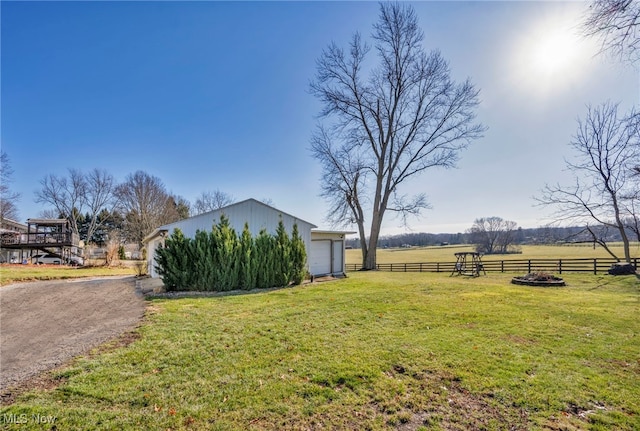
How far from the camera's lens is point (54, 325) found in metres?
5.91

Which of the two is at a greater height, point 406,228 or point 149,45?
point 149,45

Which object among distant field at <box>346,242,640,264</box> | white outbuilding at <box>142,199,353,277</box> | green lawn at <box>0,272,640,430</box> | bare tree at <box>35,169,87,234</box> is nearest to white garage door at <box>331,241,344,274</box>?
white outbuilding at <box>142,199,353,277</box>

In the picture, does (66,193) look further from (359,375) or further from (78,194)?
(359,375)

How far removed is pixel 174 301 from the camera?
8453 millimetres

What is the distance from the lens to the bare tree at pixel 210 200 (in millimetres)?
41719

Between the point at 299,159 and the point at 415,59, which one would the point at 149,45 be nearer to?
the point at 299,159

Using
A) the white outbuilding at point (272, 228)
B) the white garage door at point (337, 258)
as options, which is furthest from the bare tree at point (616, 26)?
the white garage door at point (337, 258)

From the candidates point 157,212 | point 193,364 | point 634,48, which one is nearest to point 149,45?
point 193,364

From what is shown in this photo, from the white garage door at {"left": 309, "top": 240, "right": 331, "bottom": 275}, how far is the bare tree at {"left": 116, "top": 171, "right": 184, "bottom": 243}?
24.7m

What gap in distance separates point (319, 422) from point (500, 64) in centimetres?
1338

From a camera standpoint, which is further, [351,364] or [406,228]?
[406,228]

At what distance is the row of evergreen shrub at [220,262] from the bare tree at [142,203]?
2536cm

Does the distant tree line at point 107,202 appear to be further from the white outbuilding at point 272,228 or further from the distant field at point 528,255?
the distant field at point 528,255

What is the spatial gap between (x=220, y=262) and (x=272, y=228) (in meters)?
4.08
